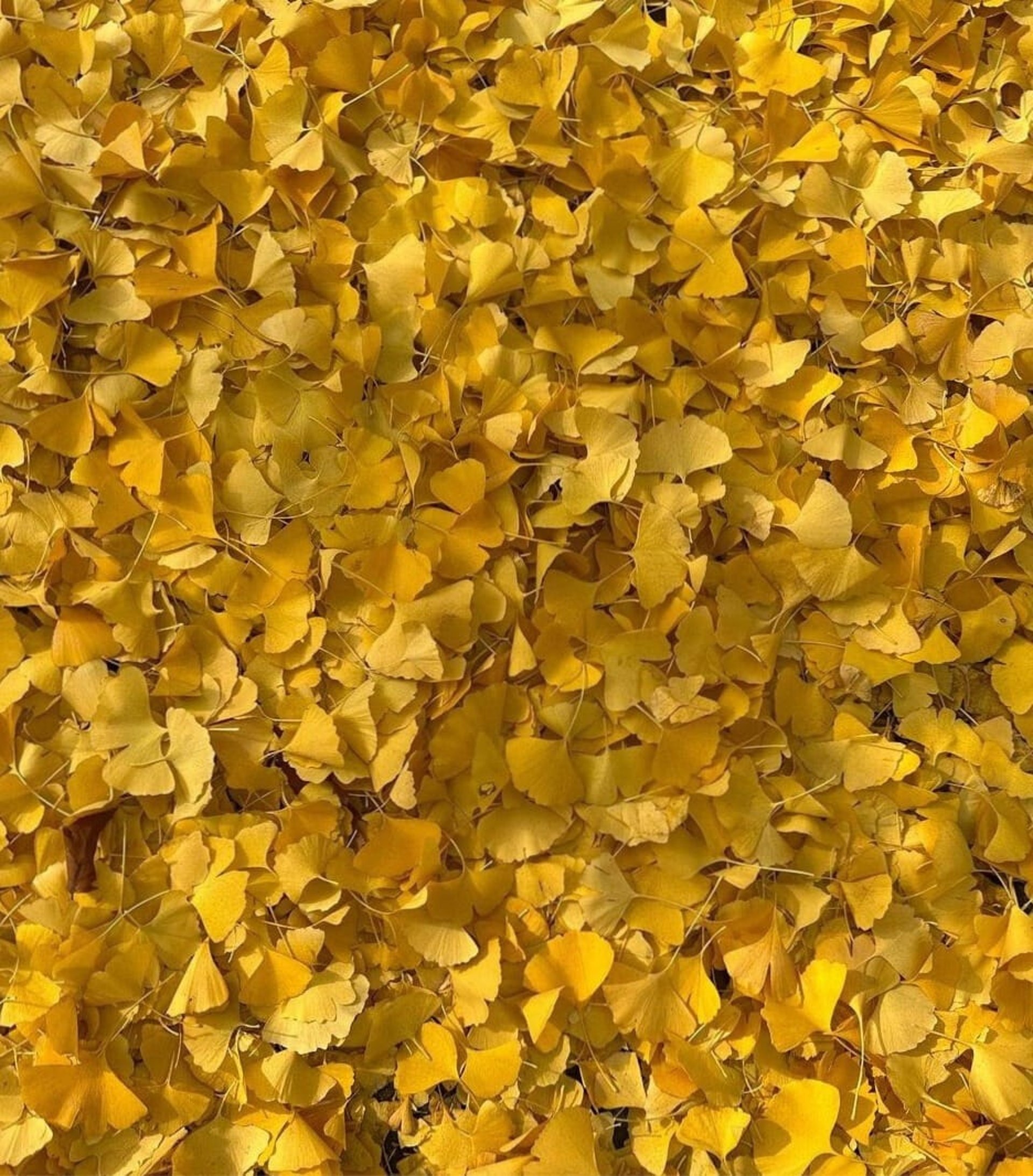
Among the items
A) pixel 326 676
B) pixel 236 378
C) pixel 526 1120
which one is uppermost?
pixel 236 378

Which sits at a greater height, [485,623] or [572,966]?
[485,623]

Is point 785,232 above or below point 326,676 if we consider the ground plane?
above

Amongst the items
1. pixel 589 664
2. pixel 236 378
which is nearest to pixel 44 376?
pixel 236 378

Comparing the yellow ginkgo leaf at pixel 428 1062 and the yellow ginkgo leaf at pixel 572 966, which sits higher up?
the yellow ginkgo leaf at pixel 572 966

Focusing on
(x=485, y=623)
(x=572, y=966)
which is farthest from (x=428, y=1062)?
(x=485, y=623)

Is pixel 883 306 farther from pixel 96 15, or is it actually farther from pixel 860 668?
pixel 96 15

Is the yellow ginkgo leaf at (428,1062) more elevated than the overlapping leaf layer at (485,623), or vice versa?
the overlapping leaf layer at (485,623)

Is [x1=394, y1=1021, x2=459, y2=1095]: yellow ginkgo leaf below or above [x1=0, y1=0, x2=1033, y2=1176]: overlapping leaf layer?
below

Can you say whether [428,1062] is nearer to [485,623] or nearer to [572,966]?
[572,966]

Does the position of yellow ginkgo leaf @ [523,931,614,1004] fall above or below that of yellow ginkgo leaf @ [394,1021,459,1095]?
above

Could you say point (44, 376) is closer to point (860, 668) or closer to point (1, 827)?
point (1, 827)

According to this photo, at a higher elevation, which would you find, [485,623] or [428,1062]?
[485,623]
